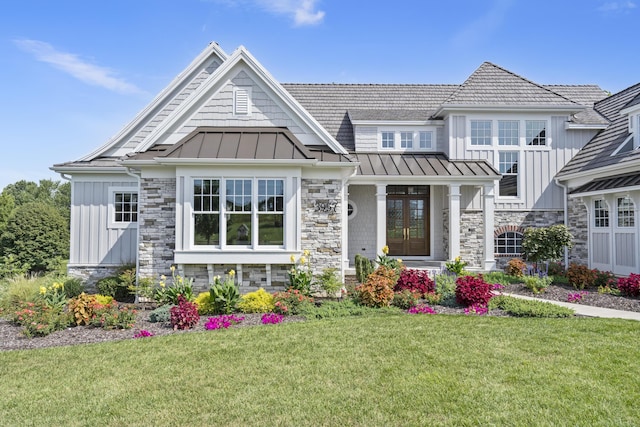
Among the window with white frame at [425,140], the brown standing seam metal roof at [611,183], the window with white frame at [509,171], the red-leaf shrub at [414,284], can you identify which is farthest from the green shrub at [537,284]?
the window with white frame at [425,140]

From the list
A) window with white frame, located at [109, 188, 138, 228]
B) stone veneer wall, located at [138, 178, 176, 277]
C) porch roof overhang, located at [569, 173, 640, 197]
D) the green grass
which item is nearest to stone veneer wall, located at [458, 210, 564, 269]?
porch roof overhang, located at [569, 173, 640, 197]

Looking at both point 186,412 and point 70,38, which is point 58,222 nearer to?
point 70,38

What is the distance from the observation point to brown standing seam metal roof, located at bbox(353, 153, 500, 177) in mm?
13404

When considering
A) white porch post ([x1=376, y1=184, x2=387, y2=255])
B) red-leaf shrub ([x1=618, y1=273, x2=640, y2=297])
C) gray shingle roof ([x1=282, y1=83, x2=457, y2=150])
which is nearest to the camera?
red-leaf shrub ([x1=618, y1=273, x2=640, y2=297])

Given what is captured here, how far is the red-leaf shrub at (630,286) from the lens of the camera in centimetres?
952

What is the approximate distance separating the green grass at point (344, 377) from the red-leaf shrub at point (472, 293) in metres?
1.29

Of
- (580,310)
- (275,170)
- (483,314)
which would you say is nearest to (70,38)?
(275,170)

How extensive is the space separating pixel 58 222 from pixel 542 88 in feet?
80.2

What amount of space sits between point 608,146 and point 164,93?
15.1 m

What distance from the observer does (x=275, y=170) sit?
9898mm

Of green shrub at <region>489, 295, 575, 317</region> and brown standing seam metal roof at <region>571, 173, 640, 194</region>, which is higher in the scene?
brown standing seam metal roof at <region>571, 173, 640, 194</region>

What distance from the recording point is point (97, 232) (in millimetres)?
12727

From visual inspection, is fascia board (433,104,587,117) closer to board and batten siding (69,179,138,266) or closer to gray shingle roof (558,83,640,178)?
gray shingle roof (558,83,640,178)

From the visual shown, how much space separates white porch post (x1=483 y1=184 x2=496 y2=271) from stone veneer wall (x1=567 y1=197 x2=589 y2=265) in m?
3.18
